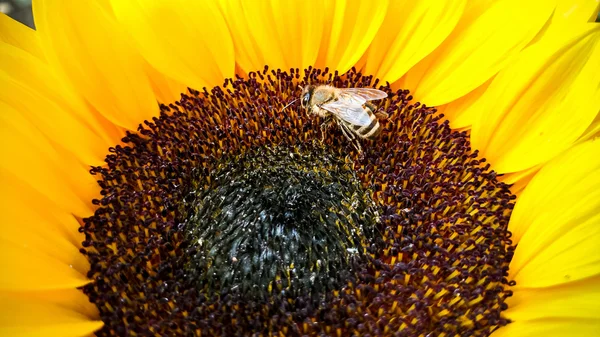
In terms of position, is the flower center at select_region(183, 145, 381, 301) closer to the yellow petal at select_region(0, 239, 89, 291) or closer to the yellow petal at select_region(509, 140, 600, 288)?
the yellow petal at select_region(0, 239, 89, 291)

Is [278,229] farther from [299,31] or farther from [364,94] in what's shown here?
[299,31]

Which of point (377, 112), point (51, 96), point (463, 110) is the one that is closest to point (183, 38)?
point (51, 96)

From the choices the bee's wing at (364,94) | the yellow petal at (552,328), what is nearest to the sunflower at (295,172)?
the yellow petal at (552,328)

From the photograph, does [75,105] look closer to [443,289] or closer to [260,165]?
[260,165]

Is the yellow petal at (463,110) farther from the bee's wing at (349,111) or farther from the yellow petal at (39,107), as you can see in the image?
the yellow petal at (39,107)

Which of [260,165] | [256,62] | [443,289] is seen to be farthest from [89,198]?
[443,289]
